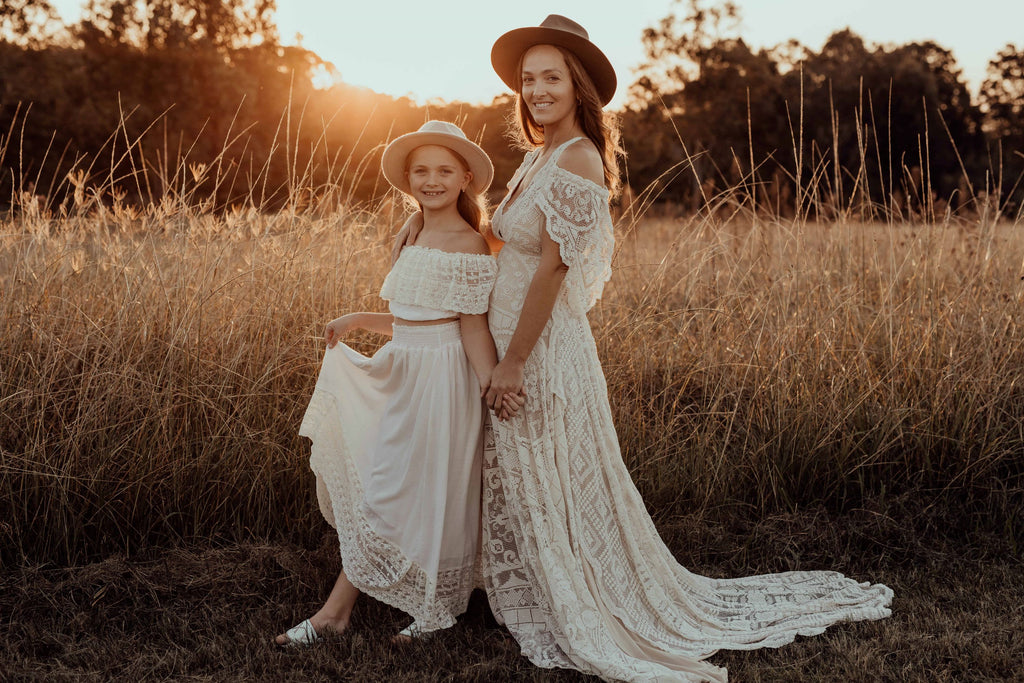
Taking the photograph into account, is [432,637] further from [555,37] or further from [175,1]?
[175,1]

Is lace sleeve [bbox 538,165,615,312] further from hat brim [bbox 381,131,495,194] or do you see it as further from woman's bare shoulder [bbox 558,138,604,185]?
hat brim [bbox 381,131,495,194]

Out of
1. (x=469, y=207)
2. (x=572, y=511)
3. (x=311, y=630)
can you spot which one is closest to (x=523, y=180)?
(x=469, y=207)

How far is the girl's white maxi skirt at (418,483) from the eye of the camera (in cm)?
258

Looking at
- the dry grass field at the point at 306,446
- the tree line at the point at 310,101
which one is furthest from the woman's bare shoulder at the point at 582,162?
the tree line at the point at 310,101

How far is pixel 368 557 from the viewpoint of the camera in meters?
2.63

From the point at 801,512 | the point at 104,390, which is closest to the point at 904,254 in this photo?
the point at 801,512

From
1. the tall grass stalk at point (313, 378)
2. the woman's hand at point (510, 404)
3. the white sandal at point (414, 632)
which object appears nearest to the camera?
the woman's hand at point (510, 404)

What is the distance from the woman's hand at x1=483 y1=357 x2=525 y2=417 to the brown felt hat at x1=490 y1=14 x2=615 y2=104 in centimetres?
86

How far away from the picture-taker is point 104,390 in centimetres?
334

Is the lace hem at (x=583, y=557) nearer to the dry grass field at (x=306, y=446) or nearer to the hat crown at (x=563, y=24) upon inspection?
the dry grass field at (x=306, y=446)

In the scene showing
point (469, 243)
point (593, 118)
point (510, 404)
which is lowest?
point (510, 404)

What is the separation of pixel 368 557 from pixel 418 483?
278 mm

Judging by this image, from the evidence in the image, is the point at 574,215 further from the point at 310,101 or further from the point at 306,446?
the point at 310,101

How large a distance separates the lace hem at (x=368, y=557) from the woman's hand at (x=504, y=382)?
1.83 feet
